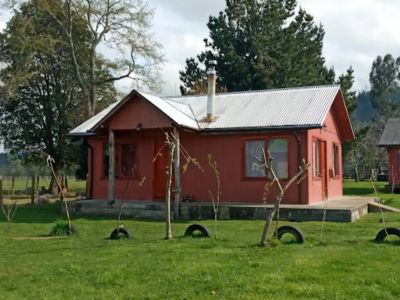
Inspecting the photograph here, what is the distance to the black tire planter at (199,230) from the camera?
10.8 m

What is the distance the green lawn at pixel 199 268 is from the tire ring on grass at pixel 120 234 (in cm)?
23

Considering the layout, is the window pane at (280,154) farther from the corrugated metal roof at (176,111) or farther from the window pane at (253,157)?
the corrugated metal roof at (176,111)

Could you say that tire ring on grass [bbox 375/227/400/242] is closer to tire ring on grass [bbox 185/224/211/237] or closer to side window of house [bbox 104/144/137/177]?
tire ring on grass [bbox 185/224/211/237]

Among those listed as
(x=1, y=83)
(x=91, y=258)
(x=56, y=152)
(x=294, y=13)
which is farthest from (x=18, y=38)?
(x=91, y=258)

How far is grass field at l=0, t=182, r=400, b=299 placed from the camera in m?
6.38

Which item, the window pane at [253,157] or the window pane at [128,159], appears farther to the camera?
the window pane at [128,159]

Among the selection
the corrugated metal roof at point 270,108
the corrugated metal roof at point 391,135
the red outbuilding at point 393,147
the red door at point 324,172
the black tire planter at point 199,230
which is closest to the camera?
the black tire planter at point 199,230

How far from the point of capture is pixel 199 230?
36.7 feet

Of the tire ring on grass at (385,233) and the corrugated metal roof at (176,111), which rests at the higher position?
the corrugated metal roof at (176,111)

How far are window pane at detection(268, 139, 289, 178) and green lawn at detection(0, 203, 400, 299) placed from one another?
4.97m

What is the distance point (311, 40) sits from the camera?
1476 inches

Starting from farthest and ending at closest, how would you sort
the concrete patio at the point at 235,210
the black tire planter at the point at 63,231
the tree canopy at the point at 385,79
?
1. the tree canopy at the point at 385,79
2. the concrete patio at the point at 235,210
3. the black tire planter at the point at 63,231

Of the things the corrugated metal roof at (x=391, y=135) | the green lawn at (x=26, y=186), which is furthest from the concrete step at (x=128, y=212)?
the corrugated metal roof at (x=391, y=135)

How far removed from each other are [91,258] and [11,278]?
5.13ft
